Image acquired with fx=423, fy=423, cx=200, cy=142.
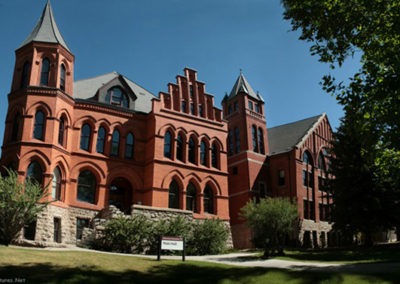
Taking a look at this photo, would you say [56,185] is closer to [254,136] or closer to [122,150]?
[122,150]

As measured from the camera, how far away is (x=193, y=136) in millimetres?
35906

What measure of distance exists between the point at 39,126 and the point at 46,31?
7.60 meters

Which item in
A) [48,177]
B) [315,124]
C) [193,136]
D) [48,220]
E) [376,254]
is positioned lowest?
[376,254]

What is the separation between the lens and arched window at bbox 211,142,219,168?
3692 centimetres

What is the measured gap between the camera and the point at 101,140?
1286 inches

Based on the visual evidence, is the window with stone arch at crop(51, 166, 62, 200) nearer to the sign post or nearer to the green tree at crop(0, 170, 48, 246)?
the green tree at crop(0, 170, 48, 246)

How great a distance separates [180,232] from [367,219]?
535 inches

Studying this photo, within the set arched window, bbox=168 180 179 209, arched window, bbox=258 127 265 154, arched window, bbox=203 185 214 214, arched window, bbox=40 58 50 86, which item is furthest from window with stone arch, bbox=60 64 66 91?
arched window, bbox=258 127 265 154

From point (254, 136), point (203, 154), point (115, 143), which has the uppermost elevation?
point (254, 136)

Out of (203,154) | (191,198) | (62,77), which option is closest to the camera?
(62,77)

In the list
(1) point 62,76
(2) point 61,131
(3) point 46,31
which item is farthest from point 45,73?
(2) point 61,131

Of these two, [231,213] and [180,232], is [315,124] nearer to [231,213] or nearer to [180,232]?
[231,213]

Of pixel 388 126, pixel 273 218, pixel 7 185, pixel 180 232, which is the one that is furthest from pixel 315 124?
pixel 7 185

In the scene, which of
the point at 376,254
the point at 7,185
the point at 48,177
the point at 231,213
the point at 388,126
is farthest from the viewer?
the point at 231,213
